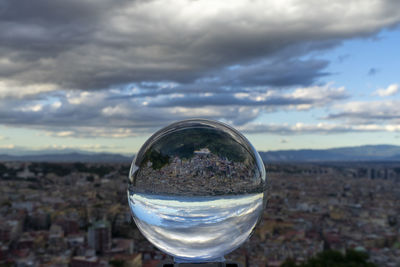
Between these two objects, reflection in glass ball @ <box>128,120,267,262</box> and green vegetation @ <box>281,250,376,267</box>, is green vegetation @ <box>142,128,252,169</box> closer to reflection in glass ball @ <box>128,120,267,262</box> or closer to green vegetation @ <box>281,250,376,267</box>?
reflection in glass ball @ <box>128,120,267,262</box>

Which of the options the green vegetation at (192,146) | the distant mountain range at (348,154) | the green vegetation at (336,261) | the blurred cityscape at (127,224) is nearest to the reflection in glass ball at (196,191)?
the green vegetation at (192,146)

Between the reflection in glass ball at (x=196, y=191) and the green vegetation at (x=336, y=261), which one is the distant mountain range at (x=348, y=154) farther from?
the reflection in glass ball at (x=196, y=191)

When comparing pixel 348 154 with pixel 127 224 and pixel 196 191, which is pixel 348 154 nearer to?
pixel 127 224

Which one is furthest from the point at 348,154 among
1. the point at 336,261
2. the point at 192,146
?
the point at 192,146

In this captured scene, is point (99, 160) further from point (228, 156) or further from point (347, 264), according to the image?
point (228, 156)

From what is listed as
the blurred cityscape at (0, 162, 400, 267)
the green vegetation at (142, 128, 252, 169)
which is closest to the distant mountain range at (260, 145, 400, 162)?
the blurred cityscape at (0, 162, 400, 267)

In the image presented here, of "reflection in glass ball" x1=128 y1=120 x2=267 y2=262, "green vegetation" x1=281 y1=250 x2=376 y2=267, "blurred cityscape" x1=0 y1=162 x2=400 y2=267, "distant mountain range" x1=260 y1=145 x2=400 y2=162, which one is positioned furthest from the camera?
"distant mountain range" x1=260 y1=145 x2=400 y2=162

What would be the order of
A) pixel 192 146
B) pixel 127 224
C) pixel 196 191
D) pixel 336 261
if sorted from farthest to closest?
pixel 127 224 < pixel 336 261 < pixel 192 146 < pixel 196 191

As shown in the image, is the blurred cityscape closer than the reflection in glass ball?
No
